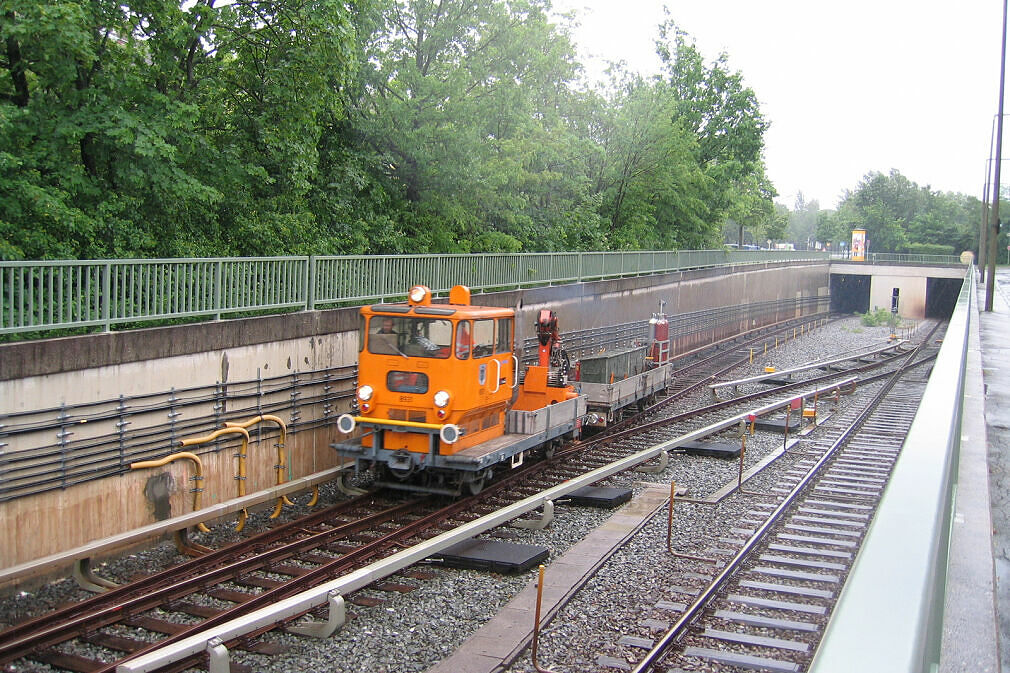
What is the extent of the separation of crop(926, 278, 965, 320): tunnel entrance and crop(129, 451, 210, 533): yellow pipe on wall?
6635 centimetres

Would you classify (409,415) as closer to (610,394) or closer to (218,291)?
(218,291)

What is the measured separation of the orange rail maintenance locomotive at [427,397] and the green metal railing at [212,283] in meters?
2.02

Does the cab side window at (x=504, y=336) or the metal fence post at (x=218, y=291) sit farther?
the cab side window at (x=504, y=336)

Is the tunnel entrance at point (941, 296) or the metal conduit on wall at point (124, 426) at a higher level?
the tunnel entrance at point (941, 296)

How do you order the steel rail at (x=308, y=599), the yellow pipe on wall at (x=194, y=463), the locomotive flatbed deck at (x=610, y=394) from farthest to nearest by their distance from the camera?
the locomotive flatbed deck at (x=610, y=394)
the yellow pipe on wall at (x=194, y=463)
the steel rail at (x=308, y=599)

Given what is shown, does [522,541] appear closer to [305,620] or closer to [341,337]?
[305,620]

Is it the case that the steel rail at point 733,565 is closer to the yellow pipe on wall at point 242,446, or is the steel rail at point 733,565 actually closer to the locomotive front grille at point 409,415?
the locomotive front grille at point 409,415

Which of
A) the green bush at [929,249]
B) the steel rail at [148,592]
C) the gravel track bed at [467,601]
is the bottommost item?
the gravel track bed at [467,601]

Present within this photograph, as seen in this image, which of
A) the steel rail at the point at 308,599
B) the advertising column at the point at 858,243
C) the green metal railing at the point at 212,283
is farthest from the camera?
the advertising column at the point at 858,243

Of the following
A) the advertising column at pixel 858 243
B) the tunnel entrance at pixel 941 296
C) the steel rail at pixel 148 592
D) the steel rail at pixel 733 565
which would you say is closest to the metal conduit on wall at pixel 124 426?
the steel rail at pixel 148 592

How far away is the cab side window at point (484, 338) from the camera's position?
12711 millimetres

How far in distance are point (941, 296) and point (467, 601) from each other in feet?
231

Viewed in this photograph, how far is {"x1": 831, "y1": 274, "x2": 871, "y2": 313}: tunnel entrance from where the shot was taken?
234ft

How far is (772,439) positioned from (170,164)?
13.2m
